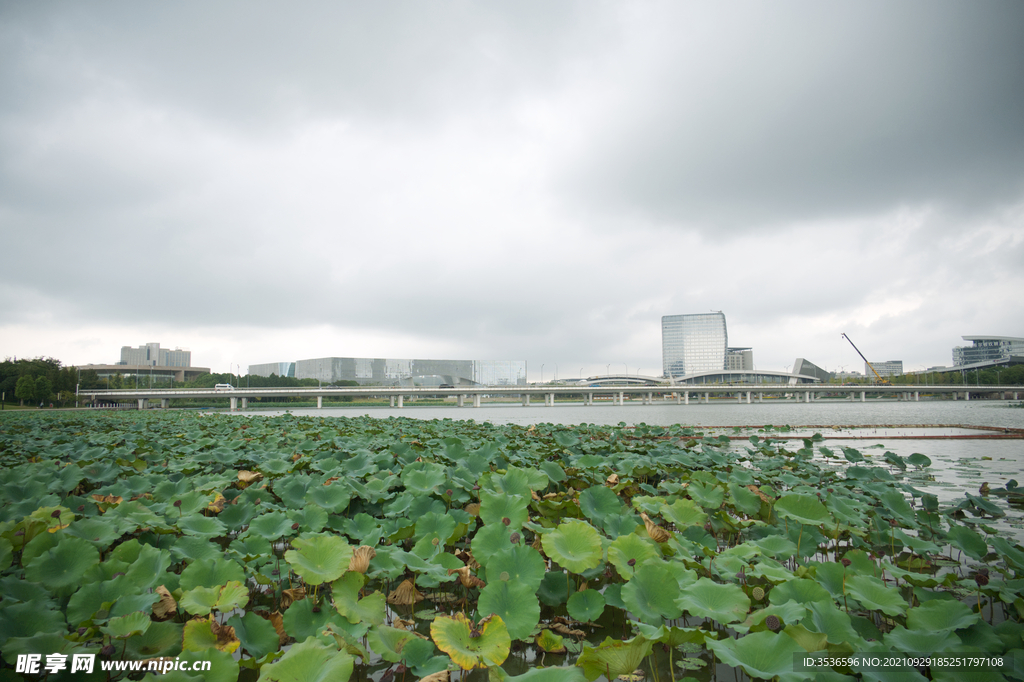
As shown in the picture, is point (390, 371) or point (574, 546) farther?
point (390, 371)

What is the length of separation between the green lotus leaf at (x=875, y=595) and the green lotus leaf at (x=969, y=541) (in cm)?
126

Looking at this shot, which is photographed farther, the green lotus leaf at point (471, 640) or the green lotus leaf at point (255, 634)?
the green lotus leaf at point (255, 634)

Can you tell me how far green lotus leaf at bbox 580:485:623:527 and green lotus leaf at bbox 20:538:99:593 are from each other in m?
2.50

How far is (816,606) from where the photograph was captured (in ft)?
Result: 5.64

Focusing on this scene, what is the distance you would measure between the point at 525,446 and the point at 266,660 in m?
5.46

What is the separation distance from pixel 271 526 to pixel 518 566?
1546mm

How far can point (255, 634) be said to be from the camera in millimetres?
1722

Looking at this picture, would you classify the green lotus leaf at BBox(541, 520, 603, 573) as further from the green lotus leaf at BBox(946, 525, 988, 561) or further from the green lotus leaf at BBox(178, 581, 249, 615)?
the green lotus leaf at BBox(946, 525, 988, 561)

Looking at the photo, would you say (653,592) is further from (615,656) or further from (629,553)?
(615,656)

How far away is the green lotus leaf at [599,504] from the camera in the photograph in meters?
2.94

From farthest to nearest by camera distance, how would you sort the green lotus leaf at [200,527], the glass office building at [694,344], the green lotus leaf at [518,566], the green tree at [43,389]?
the glass office building at [694,344] → the green tree at [43,389] → the green lotus leaf at [200,527] → the green lotus leaf at [518,566]

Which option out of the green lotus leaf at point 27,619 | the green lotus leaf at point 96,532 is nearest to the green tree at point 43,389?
the green lotus leaf at point 96,532

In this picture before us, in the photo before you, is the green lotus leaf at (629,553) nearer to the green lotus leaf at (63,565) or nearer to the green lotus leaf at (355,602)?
the green lotus leaf at (355,602)

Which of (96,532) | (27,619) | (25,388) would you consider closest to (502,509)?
(27,619)
